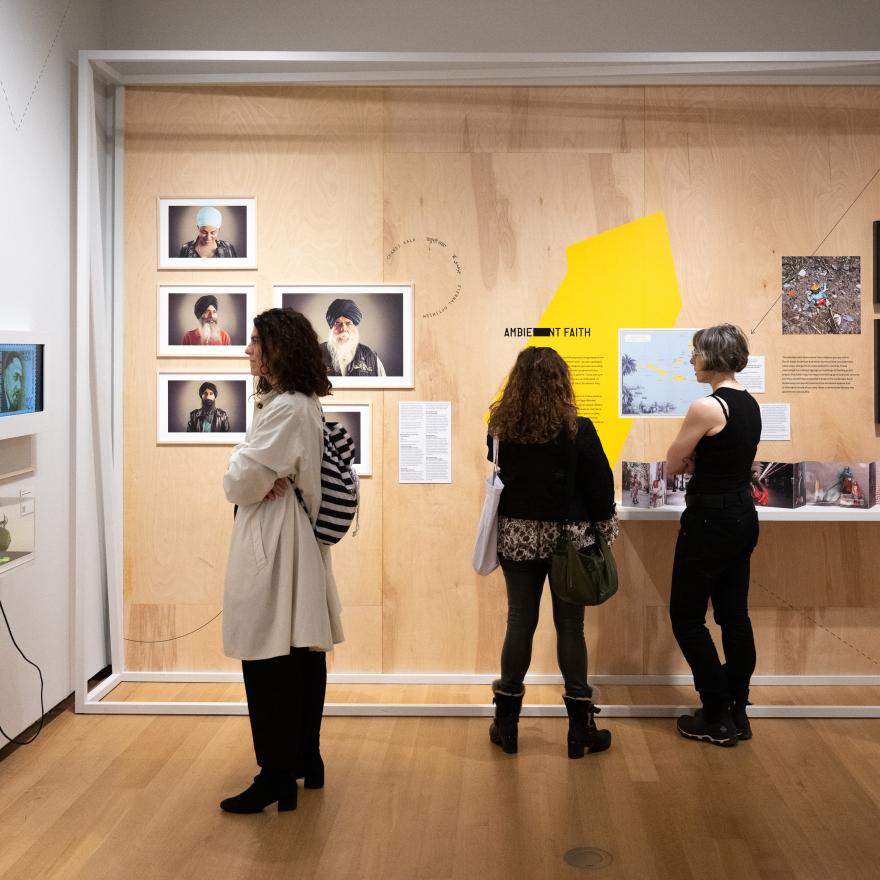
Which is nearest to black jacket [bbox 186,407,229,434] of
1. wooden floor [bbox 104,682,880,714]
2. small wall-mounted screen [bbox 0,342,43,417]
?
small wall-mounted screen [bbox 0,342,43,417]

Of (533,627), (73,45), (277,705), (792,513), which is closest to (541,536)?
(533,627)

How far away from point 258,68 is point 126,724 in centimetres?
290

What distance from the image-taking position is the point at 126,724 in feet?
13.5

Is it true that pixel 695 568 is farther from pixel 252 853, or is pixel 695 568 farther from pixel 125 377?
pixel 125 377

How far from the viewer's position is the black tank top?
148 inches

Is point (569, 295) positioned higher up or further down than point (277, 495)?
higher up

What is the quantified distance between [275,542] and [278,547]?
21 mm

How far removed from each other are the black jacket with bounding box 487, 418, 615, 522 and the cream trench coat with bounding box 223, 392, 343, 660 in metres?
0.81

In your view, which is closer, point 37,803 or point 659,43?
point 37,803

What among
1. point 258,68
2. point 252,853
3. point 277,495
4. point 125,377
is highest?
point 258,68

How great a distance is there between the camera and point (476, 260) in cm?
451

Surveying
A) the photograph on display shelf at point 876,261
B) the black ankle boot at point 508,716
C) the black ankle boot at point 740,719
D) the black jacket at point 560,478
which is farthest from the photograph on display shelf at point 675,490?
the photograph on display shelf at point 876,261

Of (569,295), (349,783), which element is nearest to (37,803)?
(349,783)

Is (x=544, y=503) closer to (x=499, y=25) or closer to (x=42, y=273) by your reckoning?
(x=42, y=273)
